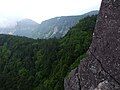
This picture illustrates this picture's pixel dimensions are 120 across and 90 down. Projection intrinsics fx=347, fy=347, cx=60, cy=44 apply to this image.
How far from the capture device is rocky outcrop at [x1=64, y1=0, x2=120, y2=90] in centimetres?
3403

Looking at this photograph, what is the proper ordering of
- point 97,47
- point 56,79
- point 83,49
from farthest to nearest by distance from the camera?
point 83,49 → point 56,79 → point 97,47

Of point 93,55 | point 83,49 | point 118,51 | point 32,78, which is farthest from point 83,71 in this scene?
point 32,78

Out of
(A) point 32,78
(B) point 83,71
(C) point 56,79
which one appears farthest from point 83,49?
(B) point 83,71

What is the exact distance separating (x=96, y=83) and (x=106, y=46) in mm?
3876

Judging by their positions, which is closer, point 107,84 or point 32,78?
point 107,84

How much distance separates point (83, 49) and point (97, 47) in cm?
11992

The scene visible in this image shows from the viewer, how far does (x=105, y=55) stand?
35.1 m

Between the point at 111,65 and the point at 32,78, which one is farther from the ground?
the point at 111,65

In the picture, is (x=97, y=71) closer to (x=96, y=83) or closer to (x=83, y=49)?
(x=96, y=83)

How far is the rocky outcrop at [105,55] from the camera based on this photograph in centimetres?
3403

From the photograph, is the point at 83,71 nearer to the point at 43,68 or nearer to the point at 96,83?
the point at 96,83

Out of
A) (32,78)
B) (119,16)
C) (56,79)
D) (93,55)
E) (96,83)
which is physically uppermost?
(119,16)

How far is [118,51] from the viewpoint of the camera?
3400 centimetres

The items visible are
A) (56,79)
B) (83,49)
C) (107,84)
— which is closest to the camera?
(107,84)
